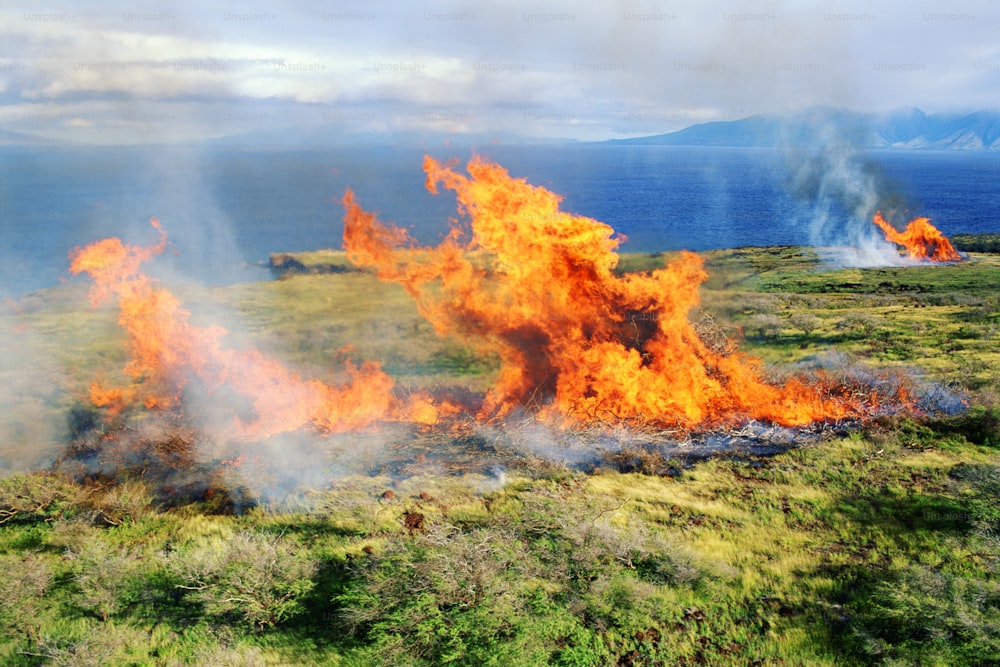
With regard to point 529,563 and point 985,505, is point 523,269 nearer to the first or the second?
point 529,563

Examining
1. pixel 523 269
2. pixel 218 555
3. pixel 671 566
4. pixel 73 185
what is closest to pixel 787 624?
pixel 671 566

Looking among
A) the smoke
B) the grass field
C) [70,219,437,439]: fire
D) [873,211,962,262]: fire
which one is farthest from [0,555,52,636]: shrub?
[873,211,962,262]: fire

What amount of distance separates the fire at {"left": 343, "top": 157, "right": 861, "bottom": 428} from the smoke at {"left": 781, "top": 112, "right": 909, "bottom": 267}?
56.7 meters

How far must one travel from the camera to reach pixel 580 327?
27016 mm

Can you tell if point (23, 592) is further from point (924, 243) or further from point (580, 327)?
point (924, 243)

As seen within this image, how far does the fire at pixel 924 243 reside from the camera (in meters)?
73.5

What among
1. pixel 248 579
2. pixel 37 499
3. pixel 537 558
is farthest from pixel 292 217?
pixel 537 558

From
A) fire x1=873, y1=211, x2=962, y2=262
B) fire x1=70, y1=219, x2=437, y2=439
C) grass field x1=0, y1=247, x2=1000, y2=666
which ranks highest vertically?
fire x1=873, y1=211, x2=962, y2=262

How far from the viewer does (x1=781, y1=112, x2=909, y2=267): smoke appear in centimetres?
7939

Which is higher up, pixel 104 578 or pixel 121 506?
pixel 121 506

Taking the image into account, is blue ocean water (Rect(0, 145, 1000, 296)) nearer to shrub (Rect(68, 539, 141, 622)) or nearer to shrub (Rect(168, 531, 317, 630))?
shrub (Rect(168, 531, 317, 630))

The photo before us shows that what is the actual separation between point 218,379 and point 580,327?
726 inches

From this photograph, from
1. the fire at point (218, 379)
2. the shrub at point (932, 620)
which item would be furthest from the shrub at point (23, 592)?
the shrub at point (932, 620)

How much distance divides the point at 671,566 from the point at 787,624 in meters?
3.02
